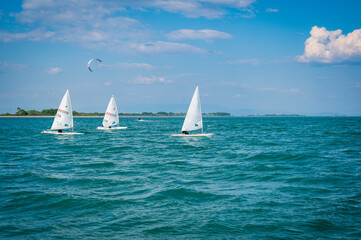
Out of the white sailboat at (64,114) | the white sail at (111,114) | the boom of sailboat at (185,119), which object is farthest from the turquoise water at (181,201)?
the white sail at (111,114)

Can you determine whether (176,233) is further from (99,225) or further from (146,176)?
(146,176)

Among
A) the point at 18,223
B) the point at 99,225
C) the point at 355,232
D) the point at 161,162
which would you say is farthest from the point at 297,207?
the point at 161,162

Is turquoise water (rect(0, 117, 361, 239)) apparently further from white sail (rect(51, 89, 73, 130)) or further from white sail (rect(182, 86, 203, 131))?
white sail (rect(51, 89, 73, 130))

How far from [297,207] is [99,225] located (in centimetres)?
817

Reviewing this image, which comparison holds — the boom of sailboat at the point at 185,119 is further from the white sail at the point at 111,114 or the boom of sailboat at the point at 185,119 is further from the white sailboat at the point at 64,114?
the white sail at the point at 111,114

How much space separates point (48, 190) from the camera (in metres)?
15.2

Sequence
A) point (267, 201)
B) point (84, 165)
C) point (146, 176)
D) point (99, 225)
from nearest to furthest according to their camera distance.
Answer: point (99, 225) < point (267, 201) < point (146, 176) < point (84, 165)

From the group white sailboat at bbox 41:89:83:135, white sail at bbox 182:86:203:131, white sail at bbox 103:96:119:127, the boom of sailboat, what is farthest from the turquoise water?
white sail at bbox 103:96:119:127

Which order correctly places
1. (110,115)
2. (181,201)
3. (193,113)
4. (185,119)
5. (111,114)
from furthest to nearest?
1. (110,115)
2. (111,114)
3. (185,119)
4. (193,113)
5. (181,201)

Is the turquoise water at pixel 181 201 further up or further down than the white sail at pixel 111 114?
further down

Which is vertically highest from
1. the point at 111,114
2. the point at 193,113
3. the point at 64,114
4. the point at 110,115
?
the point at 111,114

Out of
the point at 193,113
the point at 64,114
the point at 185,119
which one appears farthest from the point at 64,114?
the point at 193,113

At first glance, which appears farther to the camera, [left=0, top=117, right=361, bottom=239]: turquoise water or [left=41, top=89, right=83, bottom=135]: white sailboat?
[left=41, top=89, right=83, bottom=135]: white sailboat

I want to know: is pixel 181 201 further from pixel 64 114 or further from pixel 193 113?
pixel 64 114
